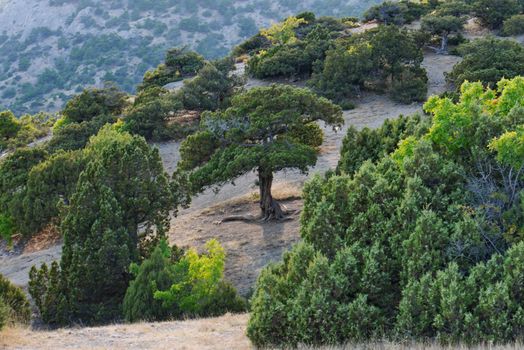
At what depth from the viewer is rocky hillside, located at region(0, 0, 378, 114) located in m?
107

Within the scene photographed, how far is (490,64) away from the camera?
33.2 m

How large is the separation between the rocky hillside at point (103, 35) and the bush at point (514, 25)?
230 feet

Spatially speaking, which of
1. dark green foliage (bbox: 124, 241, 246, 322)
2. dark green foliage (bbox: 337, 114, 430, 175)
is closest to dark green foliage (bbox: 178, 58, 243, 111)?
dark green foliage (bbox: 337, 114, 430, 175)

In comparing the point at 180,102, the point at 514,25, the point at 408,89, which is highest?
the point at 514,25

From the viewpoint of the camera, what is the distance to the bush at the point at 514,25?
41.3 metres

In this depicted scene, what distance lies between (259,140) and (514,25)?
82.5 ft

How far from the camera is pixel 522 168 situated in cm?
1138

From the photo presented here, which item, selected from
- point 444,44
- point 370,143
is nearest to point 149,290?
point 370,143

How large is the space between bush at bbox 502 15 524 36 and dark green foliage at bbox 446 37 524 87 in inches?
259

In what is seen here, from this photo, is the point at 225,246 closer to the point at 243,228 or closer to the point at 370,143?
the point at 243,228

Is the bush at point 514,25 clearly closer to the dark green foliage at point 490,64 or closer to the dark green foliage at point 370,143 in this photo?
the dark green foliage at point 490,64

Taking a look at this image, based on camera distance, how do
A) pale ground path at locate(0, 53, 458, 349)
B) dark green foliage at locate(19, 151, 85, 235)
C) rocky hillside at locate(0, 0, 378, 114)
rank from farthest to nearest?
rocky hillside at locate(0, 0, 378, 114) < dark green foliage at locate(19, 151, 85, 235) < pale ground path at locate(0, 53, 458, 349)

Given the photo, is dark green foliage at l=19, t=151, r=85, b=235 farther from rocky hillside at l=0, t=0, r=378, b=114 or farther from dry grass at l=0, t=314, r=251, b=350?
rocky hillside at l=0, t=0, r=378, b=114

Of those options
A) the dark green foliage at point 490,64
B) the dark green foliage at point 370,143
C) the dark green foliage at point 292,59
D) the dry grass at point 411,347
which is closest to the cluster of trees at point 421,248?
the dry grass at point 411,347
